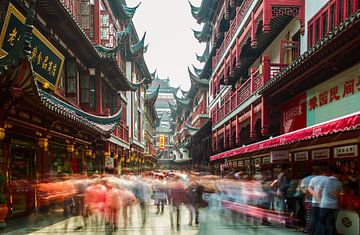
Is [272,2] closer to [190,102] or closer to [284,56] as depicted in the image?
[284,56]

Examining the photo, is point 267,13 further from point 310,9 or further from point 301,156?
point 301,156

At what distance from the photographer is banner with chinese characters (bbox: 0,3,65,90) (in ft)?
33.0

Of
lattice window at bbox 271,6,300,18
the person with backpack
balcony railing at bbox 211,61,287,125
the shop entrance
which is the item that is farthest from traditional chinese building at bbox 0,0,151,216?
lattice window at bbox 271,6,300,18

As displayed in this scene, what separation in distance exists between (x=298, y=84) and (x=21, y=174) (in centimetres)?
878

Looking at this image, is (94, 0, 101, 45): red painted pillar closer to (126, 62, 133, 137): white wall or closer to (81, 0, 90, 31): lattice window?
(81, 0, 90, 31): lattice window

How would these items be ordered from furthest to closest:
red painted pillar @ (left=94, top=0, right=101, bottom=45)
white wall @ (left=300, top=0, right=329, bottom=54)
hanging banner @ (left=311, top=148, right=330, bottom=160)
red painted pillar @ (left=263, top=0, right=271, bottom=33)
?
red painted pillar @ (left=94, top=0, right=101, bottom=45) → red painted pillar @ (left=263, top=0, right=271, bottom=33) → white wall @ (left=300, top=0, right=329, bottom=54) → hanging banner @ (left=311, top=148, right=330, bottom=160)

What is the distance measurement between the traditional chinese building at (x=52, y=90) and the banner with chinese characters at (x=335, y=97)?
721cm

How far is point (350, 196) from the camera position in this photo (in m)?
9.59

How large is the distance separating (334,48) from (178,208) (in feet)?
18.8

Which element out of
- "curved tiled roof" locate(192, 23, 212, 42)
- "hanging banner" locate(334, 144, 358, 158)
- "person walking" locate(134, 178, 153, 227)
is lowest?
"person walking" locate(134, 178, 153, 227)

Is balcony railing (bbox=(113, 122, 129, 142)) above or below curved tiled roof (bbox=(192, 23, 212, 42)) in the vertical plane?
below

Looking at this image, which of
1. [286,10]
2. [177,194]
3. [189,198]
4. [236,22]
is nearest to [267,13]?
[286,10]

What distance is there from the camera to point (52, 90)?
48.5 feet

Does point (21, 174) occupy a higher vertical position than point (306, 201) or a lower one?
higher
